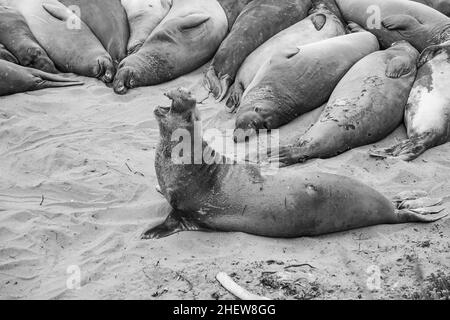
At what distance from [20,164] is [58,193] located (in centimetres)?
64

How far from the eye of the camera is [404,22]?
278 inches

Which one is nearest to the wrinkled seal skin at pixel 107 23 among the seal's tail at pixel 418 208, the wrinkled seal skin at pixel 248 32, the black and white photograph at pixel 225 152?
the black and white photograph at pixel 225 152

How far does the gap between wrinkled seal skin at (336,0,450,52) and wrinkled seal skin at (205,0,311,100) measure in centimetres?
67

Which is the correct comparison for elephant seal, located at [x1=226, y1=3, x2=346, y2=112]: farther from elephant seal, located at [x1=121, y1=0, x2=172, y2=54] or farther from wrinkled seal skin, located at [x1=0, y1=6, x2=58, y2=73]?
wrinkled seal skin, located at [x1=0, y1=6, x2=58, y2=73]

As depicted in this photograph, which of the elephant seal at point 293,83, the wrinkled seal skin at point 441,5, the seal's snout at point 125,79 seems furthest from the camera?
the wrinkled seal skin at point 441,5

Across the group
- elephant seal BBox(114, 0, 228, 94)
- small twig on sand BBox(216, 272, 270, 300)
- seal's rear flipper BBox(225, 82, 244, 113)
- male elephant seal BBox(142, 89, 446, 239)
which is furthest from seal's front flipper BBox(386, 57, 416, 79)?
small twig on sand BBox(216, 272, 270, 300)

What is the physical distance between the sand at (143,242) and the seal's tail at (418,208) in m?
0.07

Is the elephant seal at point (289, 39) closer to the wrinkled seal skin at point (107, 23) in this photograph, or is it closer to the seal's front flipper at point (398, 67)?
the seal's front flipper at point (398, 67)

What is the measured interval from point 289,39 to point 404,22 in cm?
112

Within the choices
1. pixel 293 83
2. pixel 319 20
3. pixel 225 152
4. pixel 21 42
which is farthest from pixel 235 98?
pixel 21 42

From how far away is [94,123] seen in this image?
20.8ft

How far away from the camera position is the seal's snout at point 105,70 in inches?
289

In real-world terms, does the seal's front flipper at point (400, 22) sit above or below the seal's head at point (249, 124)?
above

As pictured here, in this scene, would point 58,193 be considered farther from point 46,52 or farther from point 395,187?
point 46,52
